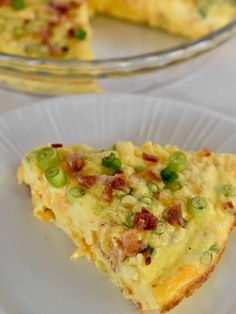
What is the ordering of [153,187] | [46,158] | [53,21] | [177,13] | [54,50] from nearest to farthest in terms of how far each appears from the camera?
[153,187] → [46,158] → [54,50] → [53,21] → [177,13]

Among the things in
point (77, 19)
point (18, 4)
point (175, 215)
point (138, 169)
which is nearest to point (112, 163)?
point (138, 169)

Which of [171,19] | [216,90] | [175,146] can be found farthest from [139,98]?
[171,19]

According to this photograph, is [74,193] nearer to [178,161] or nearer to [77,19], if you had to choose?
[178,161]

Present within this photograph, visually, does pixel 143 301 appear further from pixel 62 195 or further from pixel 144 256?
pixel 62 195

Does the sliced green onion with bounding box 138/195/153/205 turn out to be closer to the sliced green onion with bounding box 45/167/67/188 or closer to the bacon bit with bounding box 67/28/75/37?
the sliced green onion with bounding box 45/167/67/188

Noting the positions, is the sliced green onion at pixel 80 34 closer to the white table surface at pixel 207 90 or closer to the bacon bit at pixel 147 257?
the white table surface at pixel 207 90

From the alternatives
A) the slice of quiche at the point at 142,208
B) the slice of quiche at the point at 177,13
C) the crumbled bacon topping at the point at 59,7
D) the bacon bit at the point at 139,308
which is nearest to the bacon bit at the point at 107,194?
the slice of quiche at the point at 142,208

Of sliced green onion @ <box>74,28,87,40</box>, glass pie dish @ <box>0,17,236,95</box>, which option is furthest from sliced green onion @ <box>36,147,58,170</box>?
sliced green onion @ <box>74,28,87,40</box>
